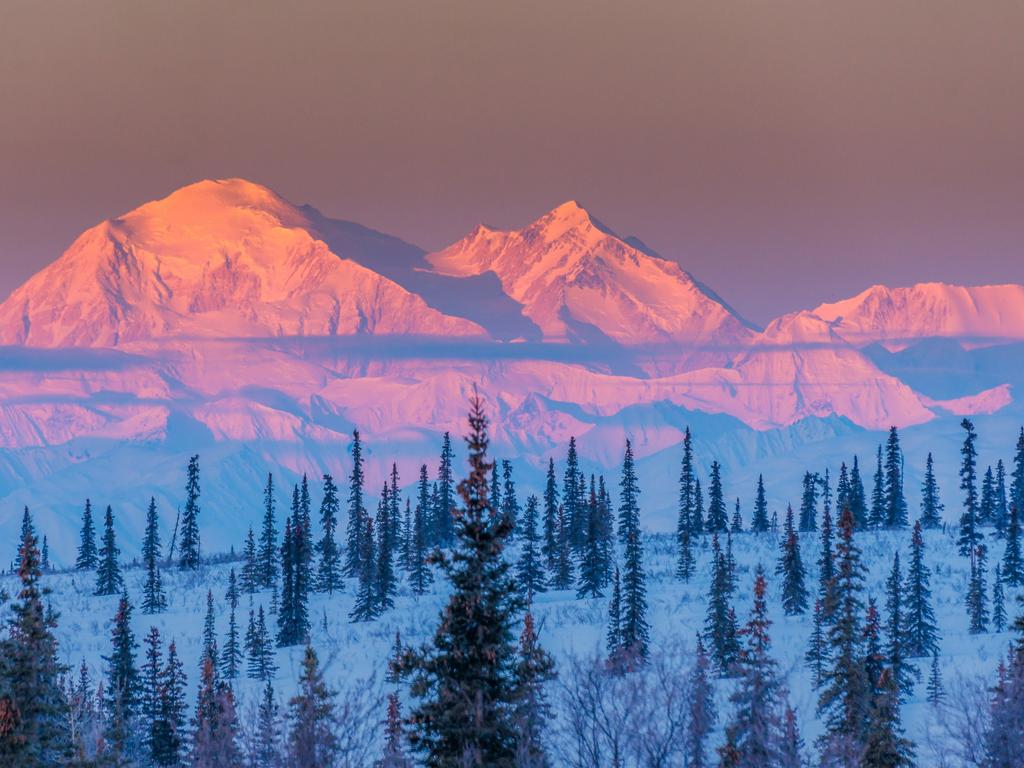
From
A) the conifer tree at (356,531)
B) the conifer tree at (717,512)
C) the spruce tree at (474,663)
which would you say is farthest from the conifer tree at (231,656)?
the spruce tree at (474,663)

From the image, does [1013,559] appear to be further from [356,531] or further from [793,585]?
[356,531]

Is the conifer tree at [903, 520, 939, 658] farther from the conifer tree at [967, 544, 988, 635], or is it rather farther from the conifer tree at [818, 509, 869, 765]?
the conifer tree at [818, 509, 869, 765]

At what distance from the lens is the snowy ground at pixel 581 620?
91.1 metres

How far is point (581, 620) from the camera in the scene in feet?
347

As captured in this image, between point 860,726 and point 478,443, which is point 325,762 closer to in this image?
point 478,443

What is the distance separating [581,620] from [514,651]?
219 ft

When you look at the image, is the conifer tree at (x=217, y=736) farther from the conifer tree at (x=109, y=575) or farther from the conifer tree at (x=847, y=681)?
the conifer tree at (x=109, y=575)

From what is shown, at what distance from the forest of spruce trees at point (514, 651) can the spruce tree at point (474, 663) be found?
57 millimetres

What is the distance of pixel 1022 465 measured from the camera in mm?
133125

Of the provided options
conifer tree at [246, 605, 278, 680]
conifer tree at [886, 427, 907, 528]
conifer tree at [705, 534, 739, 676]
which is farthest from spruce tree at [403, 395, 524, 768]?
conifer tree at [886, 427, 907, 528]

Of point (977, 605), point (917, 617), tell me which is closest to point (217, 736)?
point (917, 617)

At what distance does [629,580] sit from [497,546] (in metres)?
57.1

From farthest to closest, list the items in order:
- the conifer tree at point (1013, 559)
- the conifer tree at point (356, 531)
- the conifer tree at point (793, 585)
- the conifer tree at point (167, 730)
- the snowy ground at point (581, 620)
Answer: the conifer tree at point (356, 531), the conifer tree at point (1013, 559), the conifer tree at point (793, 585), the snowy ground at point (581, 620), the conifer tree at point (167, 730)

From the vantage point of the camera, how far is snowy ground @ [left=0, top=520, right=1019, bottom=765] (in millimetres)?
91062
